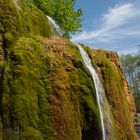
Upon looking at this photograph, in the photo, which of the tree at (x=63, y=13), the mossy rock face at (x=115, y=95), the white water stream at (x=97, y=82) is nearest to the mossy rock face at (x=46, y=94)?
the white water stream at (x=97, y=82)

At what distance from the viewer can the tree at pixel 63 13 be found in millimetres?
27703

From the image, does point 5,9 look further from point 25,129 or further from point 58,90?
point 25,129

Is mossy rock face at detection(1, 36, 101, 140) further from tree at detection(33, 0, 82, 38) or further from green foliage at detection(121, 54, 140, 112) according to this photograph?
green foliage at detection(121, 54, 140, 112)

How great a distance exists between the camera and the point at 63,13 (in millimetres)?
29328

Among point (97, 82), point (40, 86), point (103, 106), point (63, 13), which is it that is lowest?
point (103, 106)

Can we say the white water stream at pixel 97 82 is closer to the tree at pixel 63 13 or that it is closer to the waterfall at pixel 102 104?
the waterfall at pixel 102 104

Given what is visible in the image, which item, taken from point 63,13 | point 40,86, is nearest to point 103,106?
point 40,86

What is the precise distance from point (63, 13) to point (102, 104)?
17512 millimetres

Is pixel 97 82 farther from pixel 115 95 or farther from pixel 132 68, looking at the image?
pixel 132 68

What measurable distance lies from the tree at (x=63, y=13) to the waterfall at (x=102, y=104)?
1464cm

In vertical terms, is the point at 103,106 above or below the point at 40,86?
below

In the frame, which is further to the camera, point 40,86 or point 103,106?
point 103,106

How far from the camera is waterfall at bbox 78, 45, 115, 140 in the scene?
12031 mm

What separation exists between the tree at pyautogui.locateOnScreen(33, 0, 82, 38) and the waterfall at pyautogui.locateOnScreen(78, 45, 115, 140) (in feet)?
48.0
